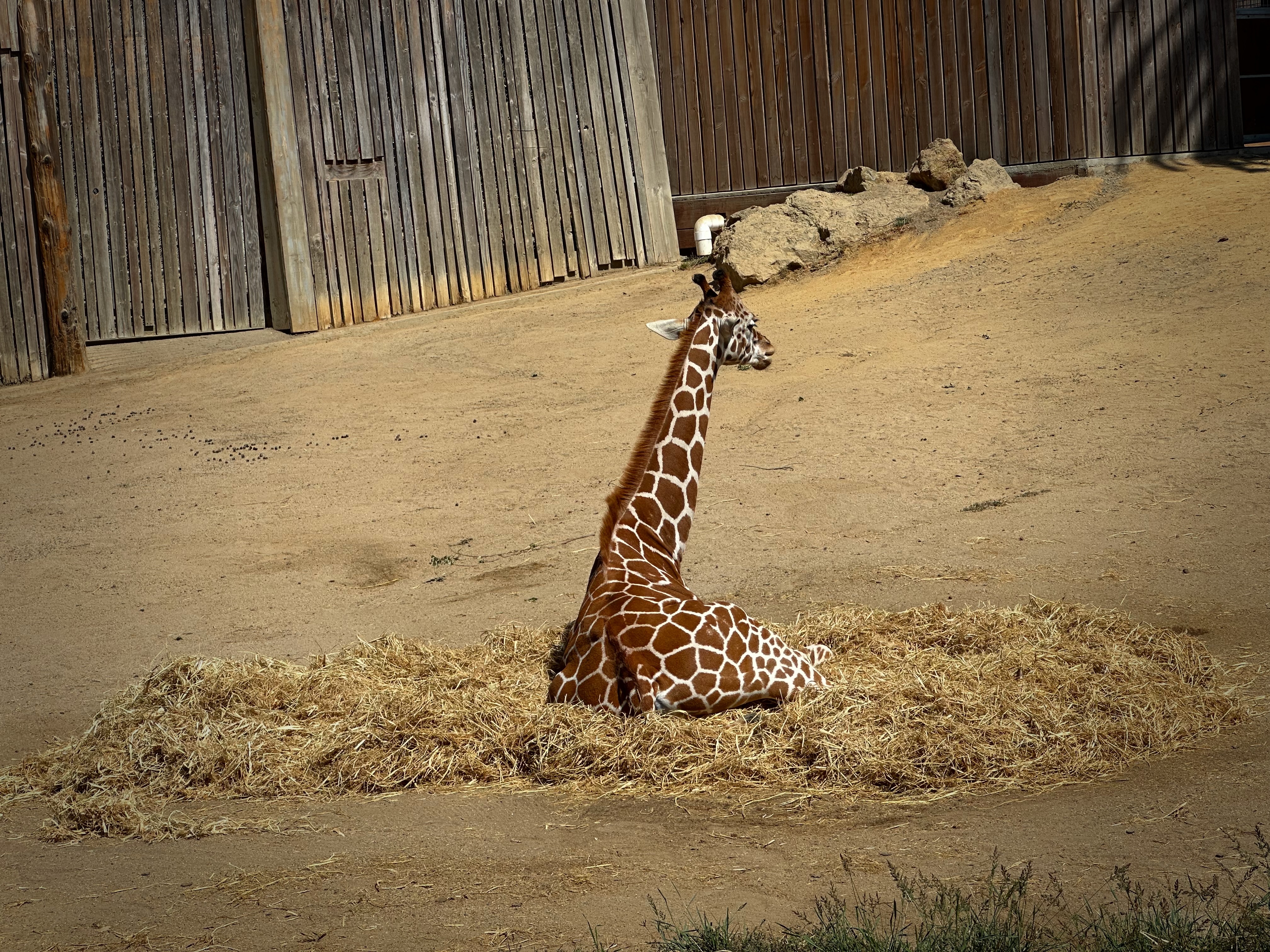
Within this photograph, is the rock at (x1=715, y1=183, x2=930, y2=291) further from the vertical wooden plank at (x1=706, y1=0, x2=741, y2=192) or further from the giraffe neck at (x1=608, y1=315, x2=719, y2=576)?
the giraffe neck at (x1=608, y1=315, x2=719, y2=576)

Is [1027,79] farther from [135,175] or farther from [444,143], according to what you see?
[135,175]

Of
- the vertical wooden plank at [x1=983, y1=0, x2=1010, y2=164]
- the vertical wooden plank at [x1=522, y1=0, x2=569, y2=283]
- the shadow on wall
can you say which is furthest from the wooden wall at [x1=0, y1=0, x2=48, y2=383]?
the shadow on wall

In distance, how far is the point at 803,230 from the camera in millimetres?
13070

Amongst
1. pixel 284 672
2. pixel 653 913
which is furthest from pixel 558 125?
pixel 653 913

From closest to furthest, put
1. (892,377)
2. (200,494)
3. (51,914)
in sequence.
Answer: (51,914) < (200,494) < (892,377)

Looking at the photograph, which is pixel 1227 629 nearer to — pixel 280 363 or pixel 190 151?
pixel 280 363

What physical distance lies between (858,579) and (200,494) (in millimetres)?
4965

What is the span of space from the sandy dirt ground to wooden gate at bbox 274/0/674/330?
2.11 feet

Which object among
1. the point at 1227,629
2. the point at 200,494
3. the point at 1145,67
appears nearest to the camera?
the point at 1227,629

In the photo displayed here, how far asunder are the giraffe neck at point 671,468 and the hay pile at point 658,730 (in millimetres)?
707

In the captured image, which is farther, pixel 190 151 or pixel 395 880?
pixel 190 151

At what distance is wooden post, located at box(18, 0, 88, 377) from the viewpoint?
12258 mm

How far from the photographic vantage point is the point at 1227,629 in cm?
572

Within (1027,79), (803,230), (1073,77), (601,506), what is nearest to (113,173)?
(803,230)
